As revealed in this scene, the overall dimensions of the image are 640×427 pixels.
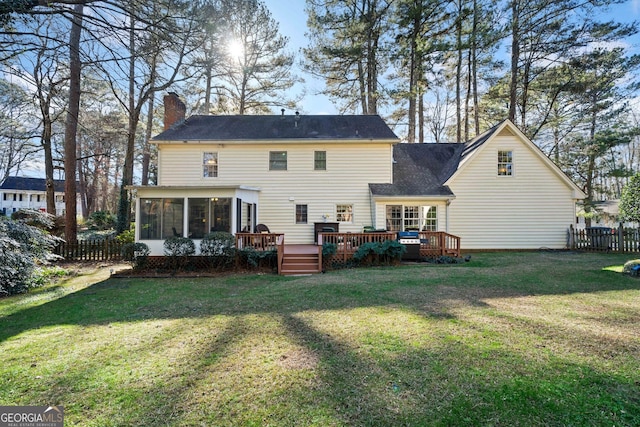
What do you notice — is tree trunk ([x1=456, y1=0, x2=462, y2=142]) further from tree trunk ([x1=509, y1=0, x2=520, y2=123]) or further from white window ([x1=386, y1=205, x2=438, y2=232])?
white window ([x1=386, y1=205, x2=438, y2=232])

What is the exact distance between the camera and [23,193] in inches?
1709

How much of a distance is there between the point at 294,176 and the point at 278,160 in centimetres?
120

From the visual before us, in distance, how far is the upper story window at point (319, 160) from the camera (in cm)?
1480

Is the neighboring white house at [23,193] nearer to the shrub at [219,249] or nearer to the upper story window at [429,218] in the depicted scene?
the shrub at [219,249]

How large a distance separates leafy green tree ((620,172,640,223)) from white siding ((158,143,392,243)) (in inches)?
335

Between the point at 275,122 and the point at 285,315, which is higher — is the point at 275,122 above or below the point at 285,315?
above

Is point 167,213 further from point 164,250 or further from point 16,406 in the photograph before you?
point 16,406

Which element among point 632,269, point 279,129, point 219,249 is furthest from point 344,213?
point 632,269

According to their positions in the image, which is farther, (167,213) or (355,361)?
(167,213)

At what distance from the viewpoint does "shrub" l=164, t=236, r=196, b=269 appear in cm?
993

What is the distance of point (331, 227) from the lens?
13836 millimetres

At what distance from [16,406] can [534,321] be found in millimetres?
6735

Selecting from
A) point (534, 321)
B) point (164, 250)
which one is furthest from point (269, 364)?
point (164, 250)

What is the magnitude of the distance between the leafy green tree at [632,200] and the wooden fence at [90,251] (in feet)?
63.5
